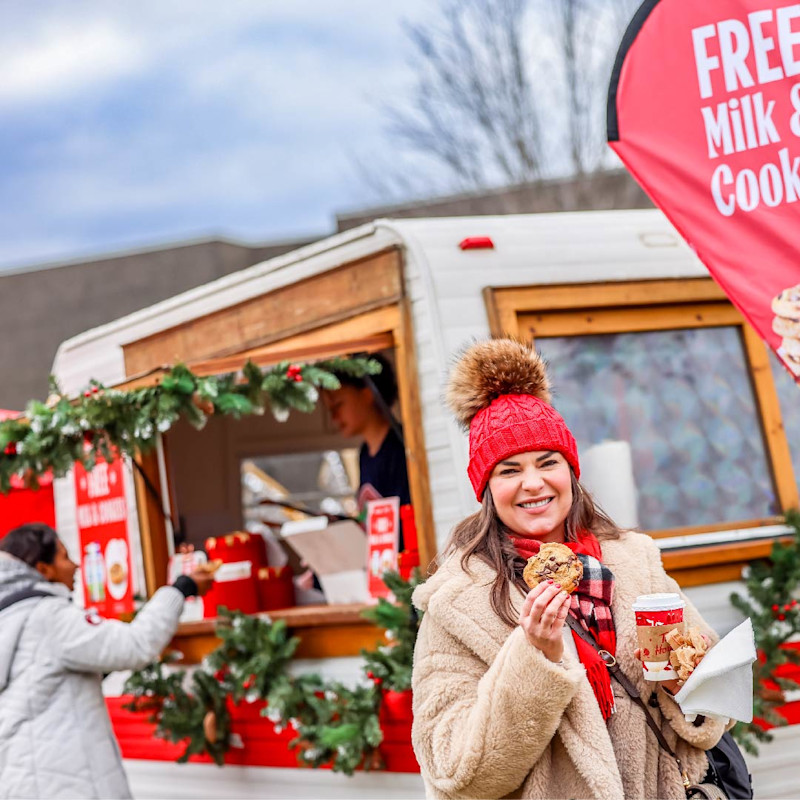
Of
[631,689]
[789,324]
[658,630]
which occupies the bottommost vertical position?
[631,689]

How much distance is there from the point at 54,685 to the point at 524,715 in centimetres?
283

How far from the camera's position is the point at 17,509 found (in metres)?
6.73

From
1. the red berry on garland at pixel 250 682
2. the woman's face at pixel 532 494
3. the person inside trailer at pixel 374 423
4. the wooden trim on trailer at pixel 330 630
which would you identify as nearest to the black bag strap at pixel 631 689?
the woman's face at pixel 532 494

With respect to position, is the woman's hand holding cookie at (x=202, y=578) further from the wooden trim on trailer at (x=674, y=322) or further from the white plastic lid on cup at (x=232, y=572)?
the wooden trim on trailer at (x=674, y=322)

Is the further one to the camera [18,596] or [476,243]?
[476,243]

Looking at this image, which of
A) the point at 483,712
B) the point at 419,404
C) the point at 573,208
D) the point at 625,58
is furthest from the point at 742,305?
the point at 573,208

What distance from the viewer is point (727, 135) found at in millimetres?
2920

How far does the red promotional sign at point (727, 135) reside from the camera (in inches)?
110

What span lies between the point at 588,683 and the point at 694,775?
355mm

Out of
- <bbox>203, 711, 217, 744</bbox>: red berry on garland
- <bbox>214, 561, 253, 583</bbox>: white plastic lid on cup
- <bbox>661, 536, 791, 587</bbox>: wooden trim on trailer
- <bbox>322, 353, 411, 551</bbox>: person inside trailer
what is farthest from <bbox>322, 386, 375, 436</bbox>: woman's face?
<bbox>661, 536, 791, 587</bbox>: wooden trim on trailer

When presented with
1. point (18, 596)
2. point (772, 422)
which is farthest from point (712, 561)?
point (18, 596)

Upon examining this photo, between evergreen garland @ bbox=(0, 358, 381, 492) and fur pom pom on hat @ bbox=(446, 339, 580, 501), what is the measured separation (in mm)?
1862

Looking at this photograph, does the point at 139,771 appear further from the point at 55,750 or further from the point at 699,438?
the point at 699,438

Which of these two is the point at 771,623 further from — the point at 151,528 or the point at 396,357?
the point at 151,528
